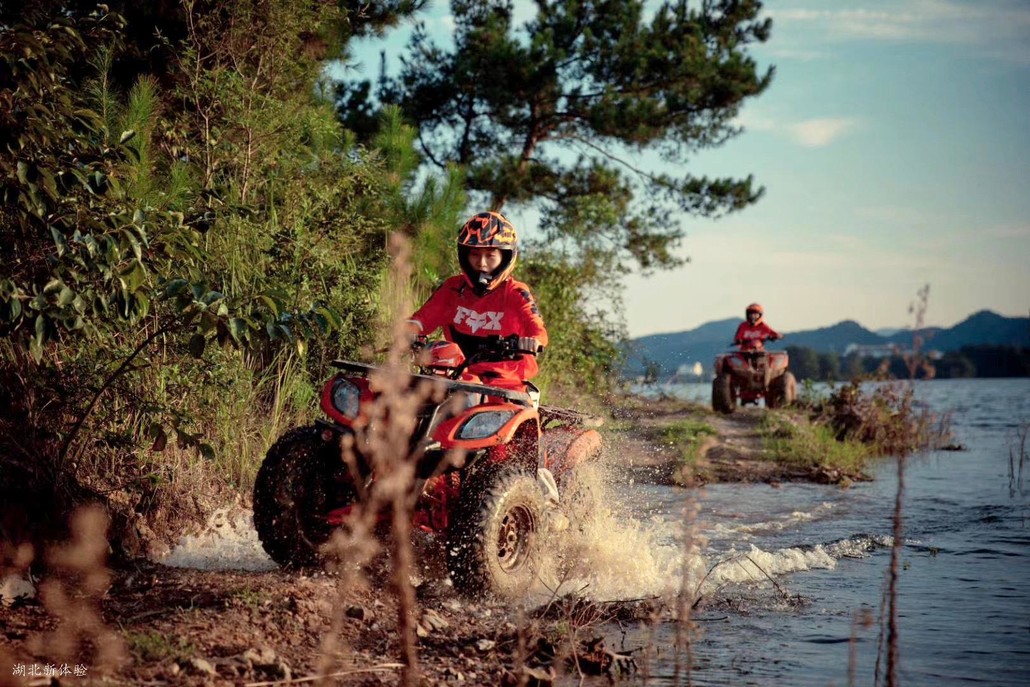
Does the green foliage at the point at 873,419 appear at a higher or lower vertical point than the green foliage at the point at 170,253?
lower

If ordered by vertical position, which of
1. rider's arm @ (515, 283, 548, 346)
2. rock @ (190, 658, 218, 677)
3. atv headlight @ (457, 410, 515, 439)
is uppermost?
rider's arm @ (515, 283, 548, 346)

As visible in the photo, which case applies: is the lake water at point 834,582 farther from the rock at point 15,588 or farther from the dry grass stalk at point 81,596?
the rock at point 15,588

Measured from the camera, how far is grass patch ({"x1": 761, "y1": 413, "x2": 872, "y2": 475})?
13141 millimetres

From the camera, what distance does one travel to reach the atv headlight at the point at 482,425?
5605mm

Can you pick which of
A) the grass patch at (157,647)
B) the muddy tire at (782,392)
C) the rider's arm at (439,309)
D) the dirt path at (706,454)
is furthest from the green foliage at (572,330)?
the grass patch at (157,647)

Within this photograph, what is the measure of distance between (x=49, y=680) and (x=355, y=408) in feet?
7.82

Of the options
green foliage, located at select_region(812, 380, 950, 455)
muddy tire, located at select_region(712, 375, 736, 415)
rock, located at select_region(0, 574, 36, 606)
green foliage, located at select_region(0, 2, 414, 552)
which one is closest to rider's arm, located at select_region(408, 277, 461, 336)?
green foliage, located at select_region(0, 2, 414, 552)

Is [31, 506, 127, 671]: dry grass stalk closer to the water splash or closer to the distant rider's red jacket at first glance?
the water splash

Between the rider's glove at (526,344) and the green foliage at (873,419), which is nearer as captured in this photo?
the rider's glove at (526,344)

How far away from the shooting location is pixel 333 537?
5742 millimetres

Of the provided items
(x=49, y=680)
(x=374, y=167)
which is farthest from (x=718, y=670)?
(x=374, y=167)

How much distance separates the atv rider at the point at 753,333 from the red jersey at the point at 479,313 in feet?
41.7

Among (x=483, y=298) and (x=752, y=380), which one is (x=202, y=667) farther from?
(x=752, y=380)

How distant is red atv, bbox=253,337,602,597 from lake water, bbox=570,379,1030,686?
0.79 m
